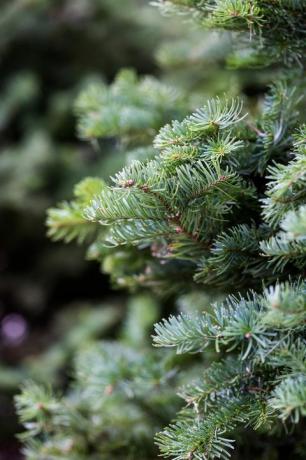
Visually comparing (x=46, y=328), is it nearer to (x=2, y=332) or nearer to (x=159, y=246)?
(x=2, y=332)

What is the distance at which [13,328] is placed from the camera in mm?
2348

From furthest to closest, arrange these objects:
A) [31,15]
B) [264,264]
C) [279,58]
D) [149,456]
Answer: [31,15]
[149,456]
[279,58]
[264,264]

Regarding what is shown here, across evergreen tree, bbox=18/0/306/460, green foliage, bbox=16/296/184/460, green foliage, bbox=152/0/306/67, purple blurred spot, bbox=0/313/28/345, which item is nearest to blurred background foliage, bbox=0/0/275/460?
purple blurred spot, bbox=0/313/28/345

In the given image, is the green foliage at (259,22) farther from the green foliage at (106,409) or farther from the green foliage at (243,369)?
the green foliage at (106,409)

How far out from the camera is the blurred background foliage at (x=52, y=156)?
6.64 ft

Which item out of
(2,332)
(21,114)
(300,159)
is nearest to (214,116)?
(300,159)

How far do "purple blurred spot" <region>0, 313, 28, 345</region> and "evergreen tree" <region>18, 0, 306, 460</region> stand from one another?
50.1 inches

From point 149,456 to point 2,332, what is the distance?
134 cm

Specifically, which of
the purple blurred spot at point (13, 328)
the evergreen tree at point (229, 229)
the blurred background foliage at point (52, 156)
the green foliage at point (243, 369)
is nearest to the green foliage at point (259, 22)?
the evergreen tree at point (229, 229)

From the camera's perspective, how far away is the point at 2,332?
91.0 inches

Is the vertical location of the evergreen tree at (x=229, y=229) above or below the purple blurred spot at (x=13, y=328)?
above

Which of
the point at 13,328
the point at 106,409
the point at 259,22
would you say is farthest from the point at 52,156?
the point at 259,22

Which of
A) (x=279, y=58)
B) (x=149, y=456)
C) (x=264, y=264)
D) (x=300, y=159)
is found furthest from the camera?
(x=149, y=456)

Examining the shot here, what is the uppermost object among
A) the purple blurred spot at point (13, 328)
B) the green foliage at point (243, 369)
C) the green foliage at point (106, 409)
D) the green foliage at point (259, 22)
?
the green foliage at point (259, 22)
